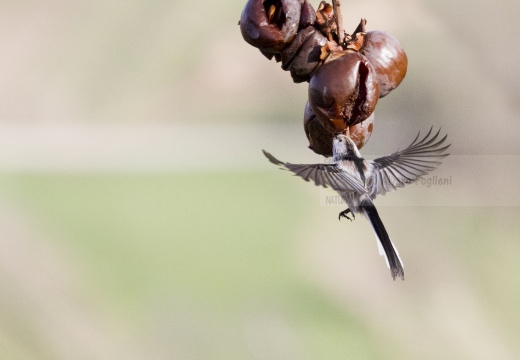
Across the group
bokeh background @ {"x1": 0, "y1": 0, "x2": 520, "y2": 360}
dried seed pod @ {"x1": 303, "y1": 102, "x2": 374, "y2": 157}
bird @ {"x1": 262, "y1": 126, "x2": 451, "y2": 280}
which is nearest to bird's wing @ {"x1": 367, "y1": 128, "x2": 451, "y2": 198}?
bird @ {"x1": 262, "y1": 126, "x2": 451, "y2": 280}

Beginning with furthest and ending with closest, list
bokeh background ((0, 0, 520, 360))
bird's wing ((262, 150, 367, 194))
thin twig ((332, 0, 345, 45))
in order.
→ bokeh background ((0, 0, 520, 360)), bird's wing ((262, 150, 367, 194)), thin twig ((332, 0, 345, 45))

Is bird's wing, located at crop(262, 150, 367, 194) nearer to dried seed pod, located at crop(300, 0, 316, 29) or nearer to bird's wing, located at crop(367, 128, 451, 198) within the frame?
bird's wing, located at crop(367, 128, 451, 198)

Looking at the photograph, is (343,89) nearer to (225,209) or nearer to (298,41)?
(298,41)

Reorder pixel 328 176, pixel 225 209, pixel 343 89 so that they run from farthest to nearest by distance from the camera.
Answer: pixel 225 209, pixel 328 176, pixel 343 89

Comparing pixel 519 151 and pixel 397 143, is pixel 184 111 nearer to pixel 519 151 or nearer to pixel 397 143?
pixel 397 143

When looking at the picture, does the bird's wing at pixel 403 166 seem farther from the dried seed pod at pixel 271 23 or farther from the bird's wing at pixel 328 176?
the dried seed pod at pixel 271 23

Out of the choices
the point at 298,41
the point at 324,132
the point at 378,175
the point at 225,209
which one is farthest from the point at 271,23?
the point at 225,209
